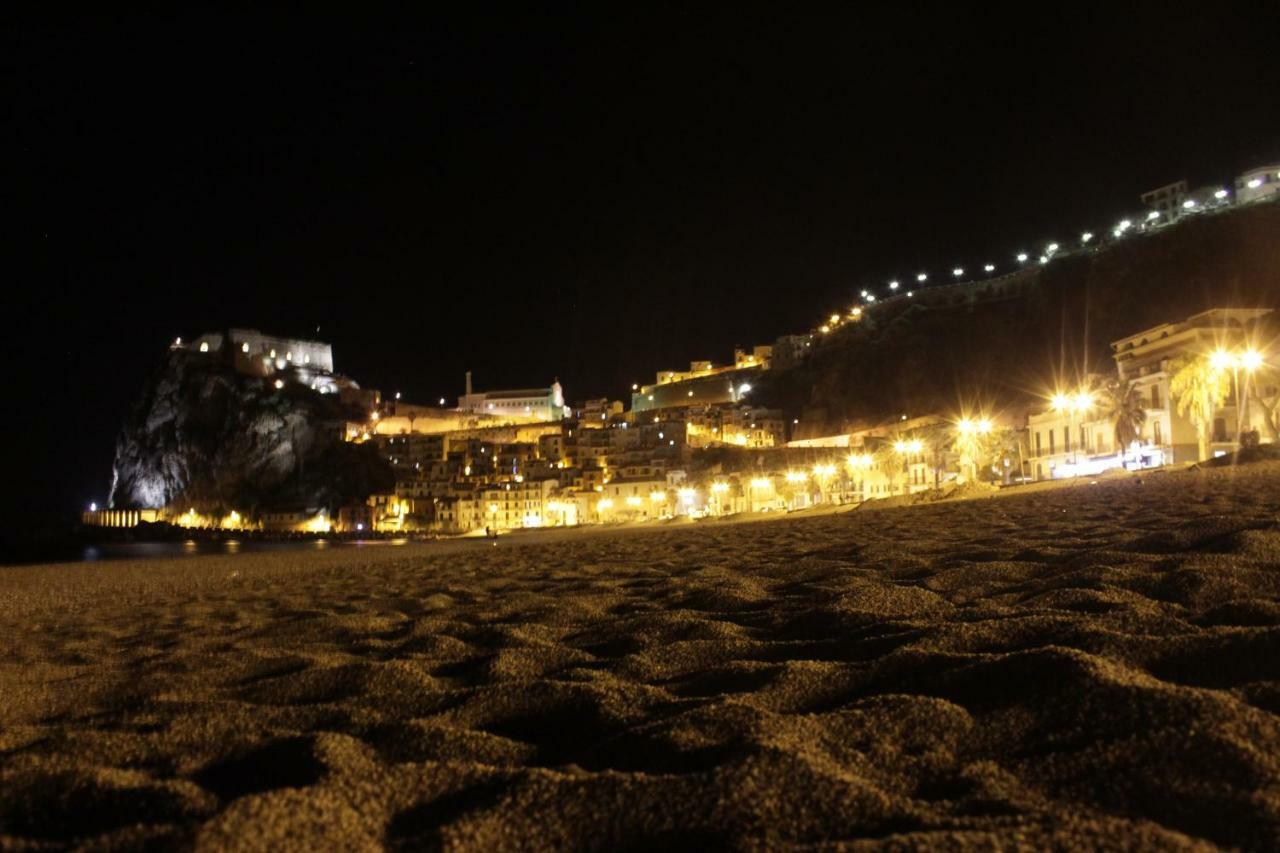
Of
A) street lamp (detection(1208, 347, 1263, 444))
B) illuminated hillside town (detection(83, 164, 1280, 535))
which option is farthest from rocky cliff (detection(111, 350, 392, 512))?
street lamp (detection(1208, 347, 1263, 444))

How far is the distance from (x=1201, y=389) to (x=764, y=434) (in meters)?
60.3

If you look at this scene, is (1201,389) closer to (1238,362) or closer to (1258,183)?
(1238,362)

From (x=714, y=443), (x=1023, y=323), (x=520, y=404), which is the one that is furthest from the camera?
(x=520, y=404)

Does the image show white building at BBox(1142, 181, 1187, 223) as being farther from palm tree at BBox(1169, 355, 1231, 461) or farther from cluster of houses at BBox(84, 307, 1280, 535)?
palm tree at BBox(1169, 355, 1231, 461)

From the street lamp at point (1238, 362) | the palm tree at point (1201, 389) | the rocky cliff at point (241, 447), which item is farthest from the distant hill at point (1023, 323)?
the rocky cliff at point (241, 447)

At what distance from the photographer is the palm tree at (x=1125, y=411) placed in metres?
35.6

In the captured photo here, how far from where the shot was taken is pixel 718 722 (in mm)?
Result: 2943

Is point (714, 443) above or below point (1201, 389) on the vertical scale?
above

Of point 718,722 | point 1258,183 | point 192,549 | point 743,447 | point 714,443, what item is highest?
point 1258,183

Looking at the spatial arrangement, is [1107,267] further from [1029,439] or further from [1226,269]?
[1029,439]

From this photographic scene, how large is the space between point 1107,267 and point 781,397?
1495 inches

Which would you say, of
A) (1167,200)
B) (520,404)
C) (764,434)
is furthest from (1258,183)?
(520,404)

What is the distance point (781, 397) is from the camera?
325 feet

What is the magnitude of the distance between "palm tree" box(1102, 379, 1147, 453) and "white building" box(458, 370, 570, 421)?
89.6 metres
